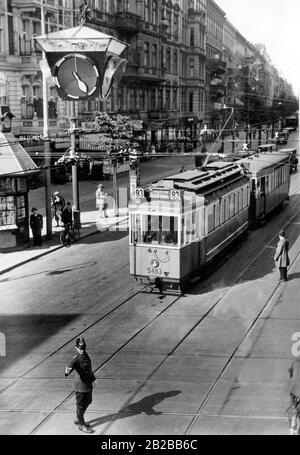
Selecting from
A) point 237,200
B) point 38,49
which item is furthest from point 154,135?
point 237,200

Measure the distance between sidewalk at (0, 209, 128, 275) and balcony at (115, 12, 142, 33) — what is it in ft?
30.5

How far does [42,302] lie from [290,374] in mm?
7306

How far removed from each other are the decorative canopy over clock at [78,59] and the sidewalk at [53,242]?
537cm

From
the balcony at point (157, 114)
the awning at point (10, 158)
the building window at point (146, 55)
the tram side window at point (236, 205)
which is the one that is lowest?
the tram side window at point (236, 205)

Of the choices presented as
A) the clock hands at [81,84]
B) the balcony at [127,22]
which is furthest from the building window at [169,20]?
the clock hands at [81,84]

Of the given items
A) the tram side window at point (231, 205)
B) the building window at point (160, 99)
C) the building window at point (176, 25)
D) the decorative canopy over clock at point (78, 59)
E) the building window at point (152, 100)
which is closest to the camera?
the tram side window at point (231, 205)

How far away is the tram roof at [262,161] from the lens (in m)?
26.8

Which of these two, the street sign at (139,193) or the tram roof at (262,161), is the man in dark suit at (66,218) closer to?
the street sign at (139,193)

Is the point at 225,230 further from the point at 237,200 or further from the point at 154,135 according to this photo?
the point at 154,135

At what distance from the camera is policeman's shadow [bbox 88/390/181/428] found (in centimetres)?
974

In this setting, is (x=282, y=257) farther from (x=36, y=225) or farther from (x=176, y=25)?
(x=176, y=25)

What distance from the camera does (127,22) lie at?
32.6 meters

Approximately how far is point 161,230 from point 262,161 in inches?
504

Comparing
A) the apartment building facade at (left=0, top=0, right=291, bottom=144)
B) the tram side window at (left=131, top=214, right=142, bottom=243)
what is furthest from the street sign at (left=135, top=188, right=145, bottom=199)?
the apartment building facade at (left=0, top=0, right=291, bottom=144)
